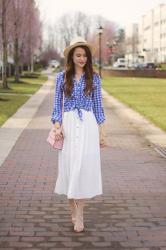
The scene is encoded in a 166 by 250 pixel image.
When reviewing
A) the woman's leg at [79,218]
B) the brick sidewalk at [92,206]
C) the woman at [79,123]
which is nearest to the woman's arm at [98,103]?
the woman at [79,123]

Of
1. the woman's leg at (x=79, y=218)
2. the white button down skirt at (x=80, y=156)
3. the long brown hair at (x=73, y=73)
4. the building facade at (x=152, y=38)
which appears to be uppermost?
the building facade at (x=152, y=38)

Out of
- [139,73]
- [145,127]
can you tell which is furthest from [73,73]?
[139,73]

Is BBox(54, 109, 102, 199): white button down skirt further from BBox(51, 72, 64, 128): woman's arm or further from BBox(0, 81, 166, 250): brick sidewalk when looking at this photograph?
BBox(0, 81, 166, 250): brick sidewalk

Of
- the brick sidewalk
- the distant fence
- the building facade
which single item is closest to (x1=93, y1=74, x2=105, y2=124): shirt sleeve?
the brick sidewalk

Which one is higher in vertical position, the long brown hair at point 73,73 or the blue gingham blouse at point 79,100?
the long brown hair at point 73,73

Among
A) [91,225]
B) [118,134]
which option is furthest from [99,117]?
[118,134]

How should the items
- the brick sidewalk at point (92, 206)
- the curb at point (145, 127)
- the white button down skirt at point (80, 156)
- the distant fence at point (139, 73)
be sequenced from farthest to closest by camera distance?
the distant fence at point (139, 73)
the curb at point (145, 127)
the white button down skirt at point (80, 156)
the brick sidewalk at point (92, 206)

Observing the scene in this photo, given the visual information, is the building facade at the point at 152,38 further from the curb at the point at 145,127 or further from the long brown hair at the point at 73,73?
the long brown hair at the point at 73,73

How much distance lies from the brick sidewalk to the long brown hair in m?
1.33

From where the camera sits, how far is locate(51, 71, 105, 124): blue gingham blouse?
16.6 feet

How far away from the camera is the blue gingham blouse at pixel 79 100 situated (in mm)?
5074

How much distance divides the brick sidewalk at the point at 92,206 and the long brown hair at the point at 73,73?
1326 mm

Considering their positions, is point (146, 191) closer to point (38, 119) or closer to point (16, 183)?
point (16, 183)

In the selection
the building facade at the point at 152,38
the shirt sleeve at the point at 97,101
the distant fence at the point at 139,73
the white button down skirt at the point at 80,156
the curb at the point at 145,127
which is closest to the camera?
the white button down skirt at the point at 80,156
